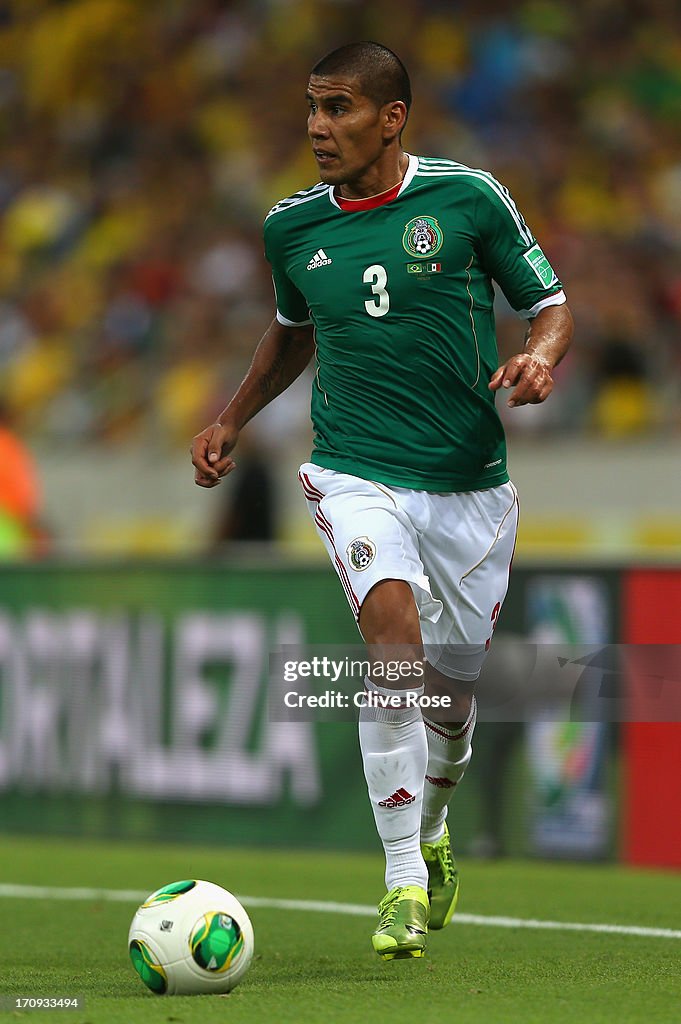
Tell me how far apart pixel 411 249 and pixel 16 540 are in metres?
7.18

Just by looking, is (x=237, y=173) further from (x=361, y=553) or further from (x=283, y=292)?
(x=361, y=553)

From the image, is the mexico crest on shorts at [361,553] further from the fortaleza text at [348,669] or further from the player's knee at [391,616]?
the fortaleza text at [348,669]

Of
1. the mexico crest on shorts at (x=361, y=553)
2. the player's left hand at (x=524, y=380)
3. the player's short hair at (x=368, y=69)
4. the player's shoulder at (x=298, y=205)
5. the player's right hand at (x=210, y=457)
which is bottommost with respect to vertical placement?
the mexico crest on shorts at (x=361, y=553)

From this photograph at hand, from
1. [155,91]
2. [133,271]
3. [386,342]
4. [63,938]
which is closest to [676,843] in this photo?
[63,938]

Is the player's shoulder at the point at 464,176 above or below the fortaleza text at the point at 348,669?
above

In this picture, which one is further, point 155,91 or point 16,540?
point 155,91

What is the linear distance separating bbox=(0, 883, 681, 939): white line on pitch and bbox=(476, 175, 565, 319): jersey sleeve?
2.04 metres

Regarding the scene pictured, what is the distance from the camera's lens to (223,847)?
29.1 feet

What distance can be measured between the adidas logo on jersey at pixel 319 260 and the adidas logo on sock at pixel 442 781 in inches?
64.2

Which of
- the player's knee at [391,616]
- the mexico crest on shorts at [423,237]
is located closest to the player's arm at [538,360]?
the mexico crest on shorts at [423,237]

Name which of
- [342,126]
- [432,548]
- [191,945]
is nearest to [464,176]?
[342,126]

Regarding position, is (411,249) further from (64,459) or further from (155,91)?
(155,91)

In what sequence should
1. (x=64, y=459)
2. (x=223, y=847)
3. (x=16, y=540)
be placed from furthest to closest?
1. (x=64, y=459)
2. (x=16, y=540)
3. (x=223, y=847)

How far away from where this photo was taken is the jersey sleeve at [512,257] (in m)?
4.96
